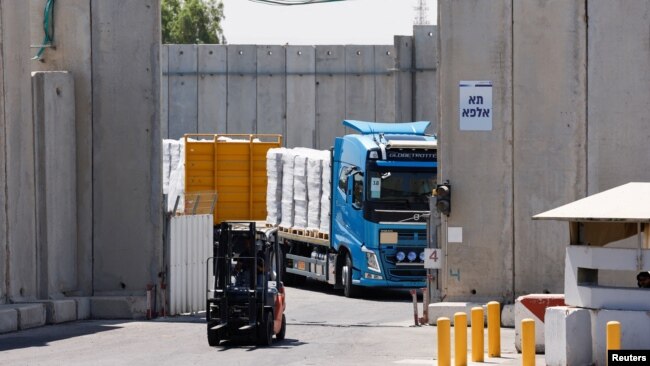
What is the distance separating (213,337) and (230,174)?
19305mm

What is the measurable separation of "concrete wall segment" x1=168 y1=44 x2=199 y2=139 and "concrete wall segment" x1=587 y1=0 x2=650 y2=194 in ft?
94.9

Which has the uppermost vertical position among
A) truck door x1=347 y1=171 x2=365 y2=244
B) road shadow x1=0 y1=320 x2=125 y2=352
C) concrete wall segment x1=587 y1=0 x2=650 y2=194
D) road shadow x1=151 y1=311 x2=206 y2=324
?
concrete wall segment x1=587 y1=0 x2=650 y2=194

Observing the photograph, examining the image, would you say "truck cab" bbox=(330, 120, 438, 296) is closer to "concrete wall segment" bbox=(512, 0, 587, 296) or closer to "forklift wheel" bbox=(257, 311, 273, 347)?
"concrete wall segment" bbox=(512, 0, 587, 296)

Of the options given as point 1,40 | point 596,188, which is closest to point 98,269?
point 1,40

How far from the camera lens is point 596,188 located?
26578 millimetres

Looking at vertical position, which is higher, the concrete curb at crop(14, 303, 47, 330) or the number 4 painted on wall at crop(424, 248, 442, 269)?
the number 4 painted on wall at crop(424, 248, 442, 269)

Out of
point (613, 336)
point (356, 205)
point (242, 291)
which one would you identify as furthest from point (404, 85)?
point (613, 336)

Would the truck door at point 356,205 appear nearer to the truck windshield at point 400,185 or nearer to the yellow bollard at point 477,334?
the truck windshield at point 400,185

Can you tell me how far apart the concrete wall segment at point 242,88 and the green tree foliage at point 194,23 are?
36968 mm

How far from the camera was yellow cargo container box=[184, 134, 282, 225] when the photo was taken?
41688mm

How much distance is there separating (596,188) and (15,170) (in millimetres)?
10708

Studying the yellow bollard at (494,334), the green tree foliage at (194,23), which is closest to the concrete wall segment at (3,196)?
the yellow bollard at (494,334)

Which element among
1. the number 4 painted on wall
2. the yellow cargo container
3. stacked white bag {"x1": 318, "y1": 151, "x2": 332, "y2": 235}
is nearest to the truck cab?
stacked white bag {"x1": 318, "y1": 151, "x2": 332, "y2": 235}

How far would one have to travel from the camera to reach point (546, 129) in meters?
26.9
